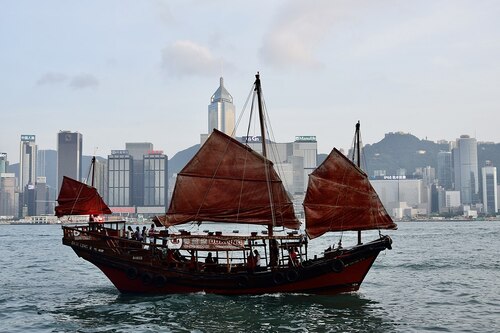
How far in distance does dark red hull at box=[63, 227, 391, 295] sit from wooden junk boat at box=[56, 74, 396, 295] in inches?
2.0

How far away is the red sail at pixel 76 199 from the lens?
34.8m

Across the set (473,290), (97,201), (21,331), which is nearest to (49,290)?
(97,201)

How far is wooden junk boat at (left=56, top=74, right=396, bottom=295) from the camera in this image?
95.1ft

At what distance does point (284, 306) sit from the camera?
91.1ft

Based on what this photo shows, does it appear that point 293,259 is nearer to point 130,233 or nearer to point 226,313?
point 226,313

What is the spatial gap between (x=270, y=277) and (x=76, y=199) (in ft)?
44.6

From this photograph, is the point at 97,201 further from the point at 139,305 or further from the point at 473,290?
the point at 473,290

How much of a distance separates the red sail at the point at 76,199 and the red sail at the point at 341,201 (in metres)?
13.5

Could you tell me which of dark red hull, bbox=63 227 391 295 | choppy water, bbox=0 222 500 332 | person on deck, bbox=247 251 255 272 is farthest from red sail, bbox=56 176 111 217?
person on deck, bbox=247 251 255 272

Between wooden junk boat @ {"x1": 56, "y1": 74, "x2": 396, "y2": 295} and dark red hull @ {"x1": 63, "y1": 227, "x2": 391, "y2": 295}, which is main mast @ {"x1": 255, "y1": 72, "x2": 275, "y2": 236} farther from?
dark red hull @ {"x1": 63, "y1": 227, "x2": 391, "y2": 295}

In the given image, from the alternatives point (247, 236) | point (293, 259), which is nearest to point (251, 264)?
point (247, 236)

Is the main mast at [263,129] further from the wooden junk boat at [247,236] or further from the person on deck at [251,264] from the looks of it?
the person on deck at [251,264]

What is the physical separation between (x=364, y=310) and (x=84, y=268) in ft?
100

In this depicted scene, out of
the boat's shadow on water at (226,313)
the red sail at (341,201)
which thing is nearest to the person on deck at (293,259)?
the red sail at (341,201)
